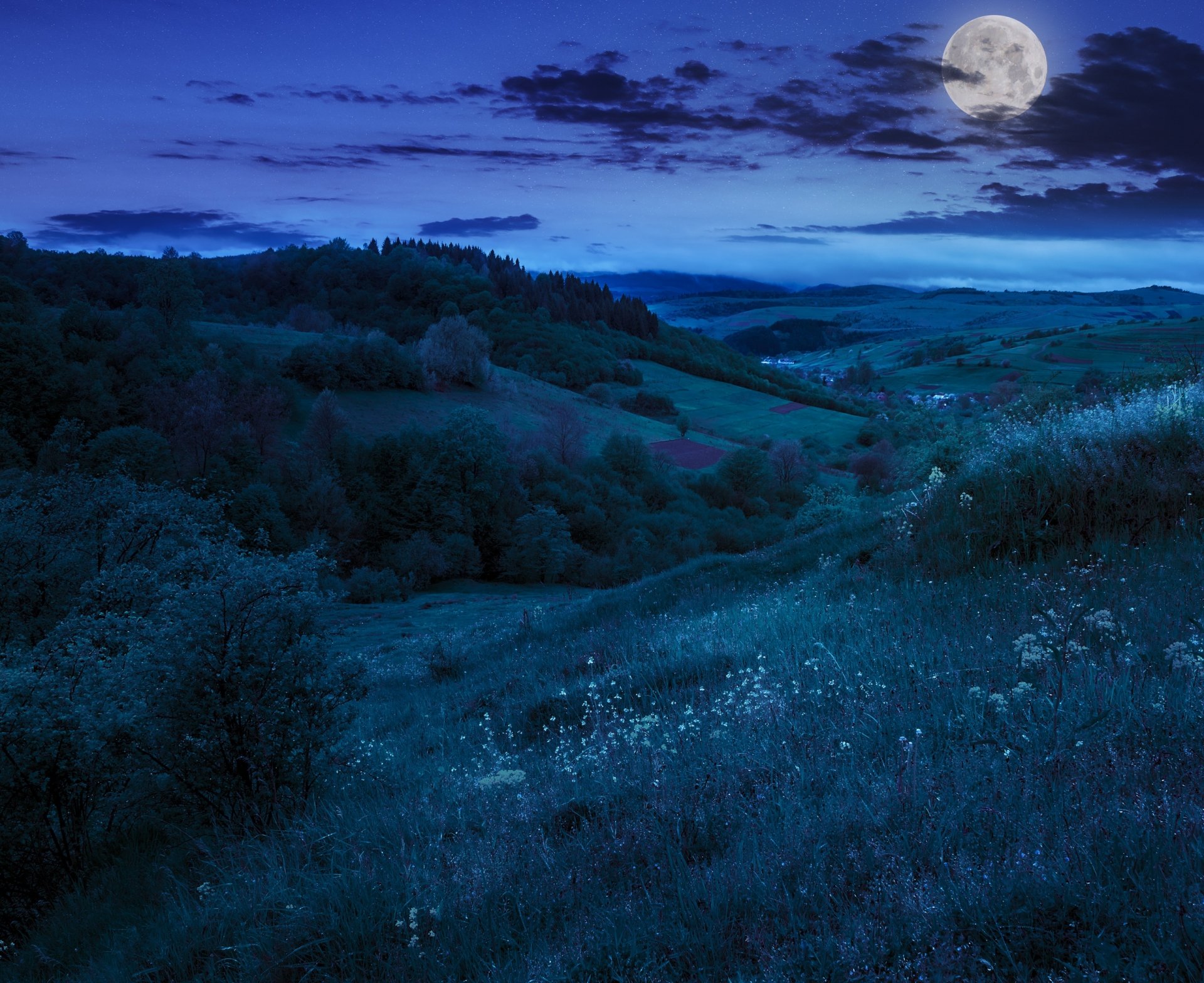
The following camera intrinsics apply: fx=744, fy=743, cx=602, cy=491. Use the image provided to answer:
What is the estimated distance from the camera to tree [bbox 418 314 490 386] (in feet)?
333

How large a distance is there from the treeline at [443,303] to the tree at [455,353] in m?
19.1

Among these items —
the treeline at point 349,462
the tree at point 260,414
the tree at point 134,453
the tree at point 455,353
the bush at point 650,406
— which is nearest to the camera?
the tree at point 134,453

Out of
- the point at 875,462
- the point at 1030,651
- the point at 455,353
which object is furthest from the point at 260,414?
the point at 1030,651

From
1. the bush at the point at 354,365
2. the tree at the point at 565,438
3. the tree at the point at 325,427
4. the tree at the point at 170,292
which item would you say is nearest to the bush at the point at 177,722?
the tree at the point at 325,427

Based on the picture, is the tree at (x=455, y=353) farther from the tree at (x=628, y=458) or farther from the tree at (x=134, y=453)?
the tree at (x=134, y=453)

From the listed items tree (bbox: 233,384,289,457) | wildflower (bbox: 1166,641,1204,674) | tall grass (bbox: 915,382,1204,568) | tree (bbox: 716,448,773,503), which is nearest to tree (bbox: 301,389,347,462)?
tree (bbox: 233,384,289,457)

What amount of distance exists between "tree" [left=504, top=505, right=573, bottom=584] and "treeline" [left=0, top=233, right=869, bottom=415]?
190 feet

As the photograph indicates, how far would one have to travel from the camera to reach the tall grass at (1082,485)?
9.99 metres

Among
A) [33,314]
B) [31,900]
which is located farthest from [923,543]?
[33,314]

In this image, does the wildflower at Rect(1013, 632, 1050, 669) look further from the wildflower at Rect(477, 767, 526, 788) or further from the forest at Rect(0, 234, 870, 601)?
the forest at Rect(0, 234, 870, 601)

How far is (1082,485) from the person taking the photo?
10578mm

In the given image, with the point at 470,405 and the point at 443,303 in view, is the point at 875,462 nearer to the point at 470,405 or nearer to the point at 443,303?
the point at 470,405

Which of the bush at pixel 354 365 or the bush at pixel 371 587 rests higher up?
the bush at pixel 354 365

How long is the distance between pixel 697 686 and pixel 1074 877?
4.86 metres
